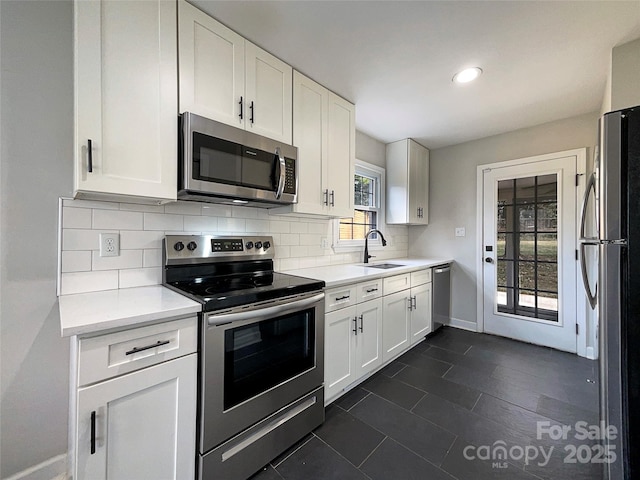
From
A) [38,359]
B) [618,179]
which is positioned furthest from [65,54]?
[618,179]

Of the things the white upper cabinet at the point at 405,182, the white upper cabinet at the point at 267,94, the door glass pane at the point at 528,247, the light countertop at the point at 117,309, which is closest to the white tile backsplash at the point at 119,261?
the light countertop at the point at 117,309

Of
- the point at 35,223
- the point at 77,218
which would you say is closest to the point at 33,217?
the point at 35,223

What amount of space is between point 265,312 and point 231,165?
2.88 ft

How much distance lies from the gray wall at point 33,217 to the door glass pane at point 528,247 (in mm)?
3952

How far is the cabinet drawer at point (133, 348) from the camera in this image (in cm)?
93

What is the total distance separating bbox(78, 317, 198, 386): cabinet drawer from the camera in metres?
0.93

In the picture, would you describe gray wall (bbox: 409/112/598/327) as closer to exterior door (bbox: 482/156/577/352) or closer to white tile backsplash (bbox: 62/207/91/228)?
exterior door (bbox: 482/156/577/352)

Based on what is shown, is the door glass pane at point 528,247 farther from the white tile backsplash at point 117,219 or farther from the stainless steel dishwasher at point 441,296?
the white tile backsplash at point 117,219

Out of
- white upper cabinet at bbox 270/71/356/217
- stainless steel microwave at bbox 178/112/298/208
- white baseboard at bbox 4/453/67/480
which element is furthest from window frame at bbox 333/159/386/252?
white baseboard at bbox 4/453/67/480

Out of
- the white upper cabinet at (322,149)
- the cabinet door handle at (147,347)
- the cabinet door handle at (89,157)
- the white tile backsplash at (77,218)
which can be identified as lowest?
the cabinet door handle at (147,347)

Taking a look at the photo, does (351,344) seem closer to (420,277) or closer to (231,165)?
(420,277)

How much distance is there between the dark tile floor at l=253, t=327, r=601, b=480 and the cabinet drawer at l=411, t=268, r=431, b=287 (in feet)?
2.42

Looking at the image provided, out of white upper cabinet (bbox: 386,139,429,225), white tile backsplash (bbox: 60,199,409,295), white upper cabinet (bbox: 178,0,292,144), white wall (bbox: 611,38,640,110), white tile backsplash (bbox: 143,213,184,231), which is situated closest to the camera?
white tile backsplash (bbox: 60,199,409,295)

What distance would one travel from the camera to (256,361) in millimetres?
1381
